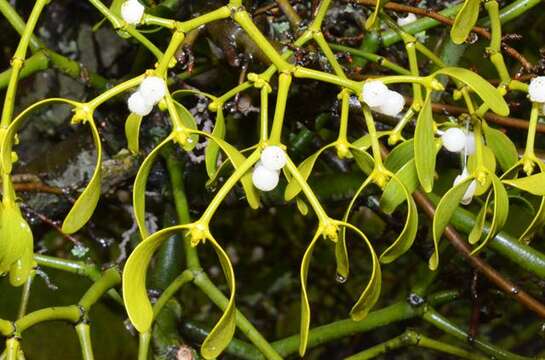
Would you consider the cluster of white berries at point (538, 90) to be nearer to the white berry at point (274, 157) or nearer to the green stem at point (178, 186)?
the white berry at point (274, 157)

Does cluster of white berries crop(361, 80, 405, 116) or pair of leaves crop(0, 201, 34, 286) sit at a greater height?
cluster of white berries crop(361, 80, 405, 116)

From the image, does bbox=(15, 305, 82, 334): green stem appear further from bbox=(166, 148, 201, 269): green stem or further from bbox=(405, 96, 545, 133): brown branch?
bbox=(405, 96, 545, 133): brown branch

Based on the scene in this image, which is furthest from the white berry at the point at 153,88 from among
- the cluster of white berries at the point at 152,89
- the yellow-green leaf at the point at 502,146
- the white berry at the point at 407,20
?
the white berry at the point at 407,20

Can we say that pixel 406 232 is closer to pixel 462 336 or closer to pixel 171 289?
pixel 171 289

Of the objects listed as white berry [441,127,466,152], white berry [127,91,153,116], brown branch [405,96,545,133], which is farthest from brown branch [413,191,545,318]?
white berry [127,91,153,116]

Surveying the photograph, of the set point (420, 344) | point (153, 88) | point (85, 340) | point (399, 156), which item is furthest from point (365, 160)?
point (420, 344)

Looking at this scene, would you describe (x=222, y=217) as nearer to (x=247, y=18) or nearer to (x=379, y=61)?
(x=379, y=61)
